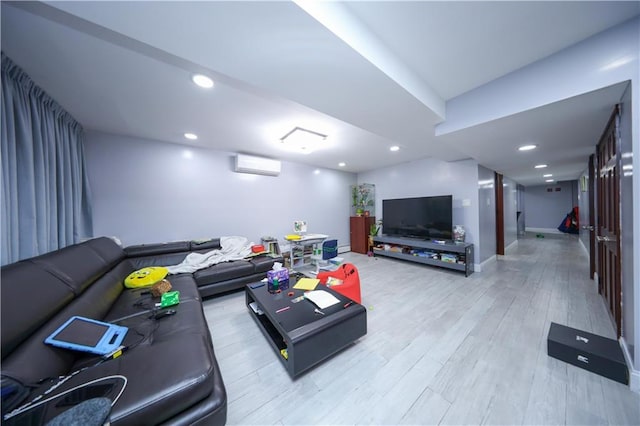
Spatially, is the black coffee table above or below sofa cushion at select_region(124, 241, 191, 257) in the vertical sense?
below

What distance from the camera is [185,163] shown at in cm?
332

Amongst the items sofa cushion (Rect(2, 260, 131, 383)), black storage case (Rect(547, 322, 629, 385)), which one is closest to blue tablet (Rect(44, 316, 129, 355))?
sofa cushion (Rect(2, 260, 131, 383))

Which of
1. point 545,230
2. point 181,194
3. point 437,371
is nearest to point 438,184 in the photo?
point 437,371

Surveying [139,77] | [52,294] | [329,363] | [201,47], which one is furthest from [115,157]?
[329,363]

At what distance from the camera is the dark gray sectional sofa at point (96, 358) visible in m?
0.80

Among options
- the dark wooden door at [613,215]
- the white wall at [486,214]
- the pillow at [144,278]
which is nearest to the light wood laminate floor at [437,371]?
the dark wooden door at [613,215]

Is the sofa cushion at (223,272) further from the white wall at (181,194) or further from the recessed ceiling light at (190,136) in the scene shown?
the recessed ceiling light at (190,136)

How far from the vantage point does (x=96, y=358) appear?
108cm

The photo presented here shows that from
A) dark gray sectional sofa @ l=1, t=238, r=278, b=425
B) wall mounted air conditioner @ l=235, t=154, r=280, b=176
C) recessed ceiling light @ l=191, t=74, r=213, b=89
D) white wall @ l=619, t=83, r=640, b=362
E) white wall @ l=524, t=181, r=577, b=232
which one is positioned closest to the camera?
dark gray sectional sofa @ l=1, t=238, r=278, b=425

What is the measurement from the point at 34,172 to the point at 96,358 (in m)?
1.79

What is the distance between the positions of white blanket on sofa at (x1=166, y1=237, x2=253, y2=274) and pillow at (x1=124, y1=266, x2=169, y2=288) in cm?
24

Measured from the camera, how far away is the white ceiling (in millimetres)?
1046

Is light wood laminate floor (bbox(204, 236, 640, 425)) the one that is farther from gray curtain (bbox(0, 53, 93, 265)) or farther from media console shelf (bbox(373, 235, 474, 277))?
gray curtain (bbox(0, 53, 93, 265))

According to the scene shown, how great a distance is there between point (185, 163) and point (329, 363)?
3597 mm
